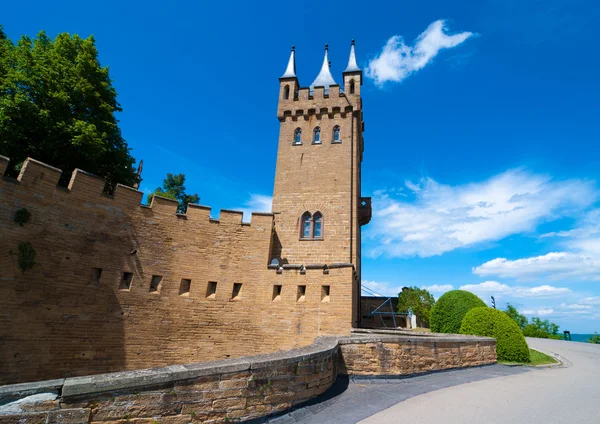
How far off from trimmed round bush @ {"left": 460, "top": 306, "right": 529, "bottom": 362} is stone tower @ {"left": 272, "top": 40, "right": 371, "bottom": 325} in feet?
17.8

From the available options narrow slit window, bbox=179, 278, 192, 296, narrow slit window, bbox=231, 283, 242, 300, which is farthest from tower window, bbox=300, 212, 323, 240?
narrow slit window, bbox=179, 278, 192, 296

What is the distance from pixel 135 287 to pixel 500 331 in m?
13.2

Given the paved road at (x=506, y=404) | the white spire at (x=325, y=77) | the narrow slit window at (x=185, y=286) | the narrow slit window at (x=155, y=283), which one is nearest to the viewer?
the paved road at (x=506, y=404)

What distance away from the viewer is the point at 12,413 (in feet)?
10.2

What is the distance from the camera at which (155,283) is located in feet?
40.3

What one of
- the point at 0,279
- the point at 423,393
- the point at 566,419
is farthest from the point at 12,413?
the point at 0,279

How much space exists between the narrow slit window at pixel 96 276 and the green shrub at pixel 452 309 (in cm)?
1519

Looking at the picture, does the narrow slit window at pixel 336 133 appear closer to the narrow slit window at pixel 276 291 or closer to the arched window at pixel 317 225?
the arched window at pixel 317 225

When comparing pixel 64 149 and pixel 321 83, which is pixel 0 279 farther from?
pixel 321 83

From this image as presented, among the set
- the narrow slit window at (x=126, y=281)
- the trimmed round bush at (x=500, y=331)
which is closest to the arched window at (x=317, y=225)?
the trimmed round bush at (x=500, y=331)

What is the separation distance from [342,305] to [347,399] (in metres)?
5.66

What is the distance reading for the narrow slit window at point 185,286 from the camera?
41.4ft

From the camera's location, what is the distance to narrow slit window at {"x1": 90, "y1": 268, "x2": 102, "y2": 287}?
10963mm

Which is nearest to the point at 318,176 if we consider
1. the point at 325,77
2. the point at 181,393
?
the point at 325,77
